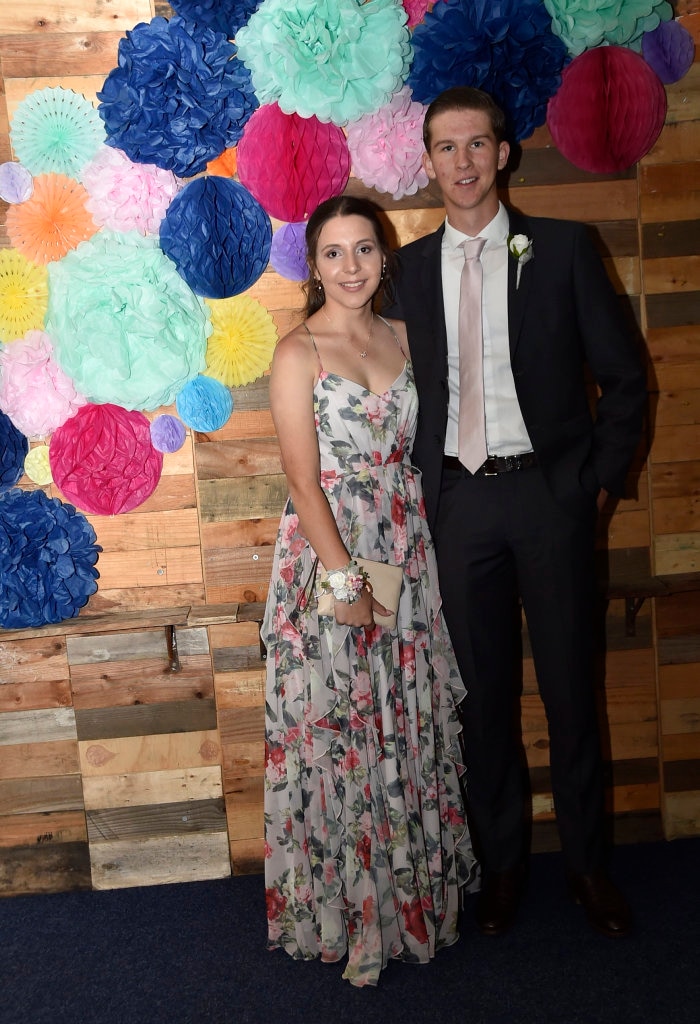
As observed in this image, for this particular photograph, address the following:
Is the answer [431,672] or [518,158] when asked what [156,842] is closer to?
[431,672]

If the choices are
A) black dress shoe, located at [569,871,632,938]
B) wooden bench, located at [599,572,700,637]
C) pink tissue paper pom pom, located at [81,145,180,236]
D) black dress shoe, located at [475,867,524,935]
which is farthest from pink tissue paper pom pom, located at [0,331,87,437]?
black dress shoe, located at [569,871,632,938]

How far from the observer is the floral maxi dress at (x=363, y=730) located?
218cm

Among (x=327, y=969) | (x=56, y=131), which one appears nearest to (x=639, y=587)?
(x=327, y=969)

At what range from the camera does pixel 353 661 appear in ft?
7.17

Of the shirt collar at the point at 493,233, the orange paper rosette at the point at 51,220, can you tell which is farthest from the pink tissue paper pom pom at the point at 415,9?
the orange paper rosette at the point at 51,220

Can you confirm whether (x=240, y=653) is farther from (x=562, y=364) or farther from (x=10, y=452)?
(x=562, y=364)

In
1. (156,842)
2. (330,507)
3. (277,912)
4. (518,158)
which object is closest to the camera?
(330,507)

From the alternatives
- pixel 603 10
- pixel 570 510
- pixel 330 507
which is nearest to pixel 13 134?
pixel 330 507

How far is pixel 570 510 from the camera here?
2.22 m

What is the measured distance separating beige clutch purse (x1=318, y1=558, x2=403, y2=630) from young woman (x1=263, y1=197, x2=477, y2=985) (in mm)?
22

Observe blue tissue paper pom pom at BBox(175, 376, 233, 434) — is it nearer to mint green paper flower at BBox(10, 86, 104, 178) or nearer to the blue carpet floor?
mint green paper flower at BBox(10, 86, 104, 178)

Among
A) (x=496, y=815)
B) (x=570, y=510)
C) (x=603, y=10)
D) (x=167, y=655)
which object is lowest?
(x=496, y=815)

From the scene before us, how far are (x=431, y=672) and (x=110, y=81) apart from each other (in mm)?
1668

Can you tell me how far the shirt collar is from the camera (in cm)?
223
